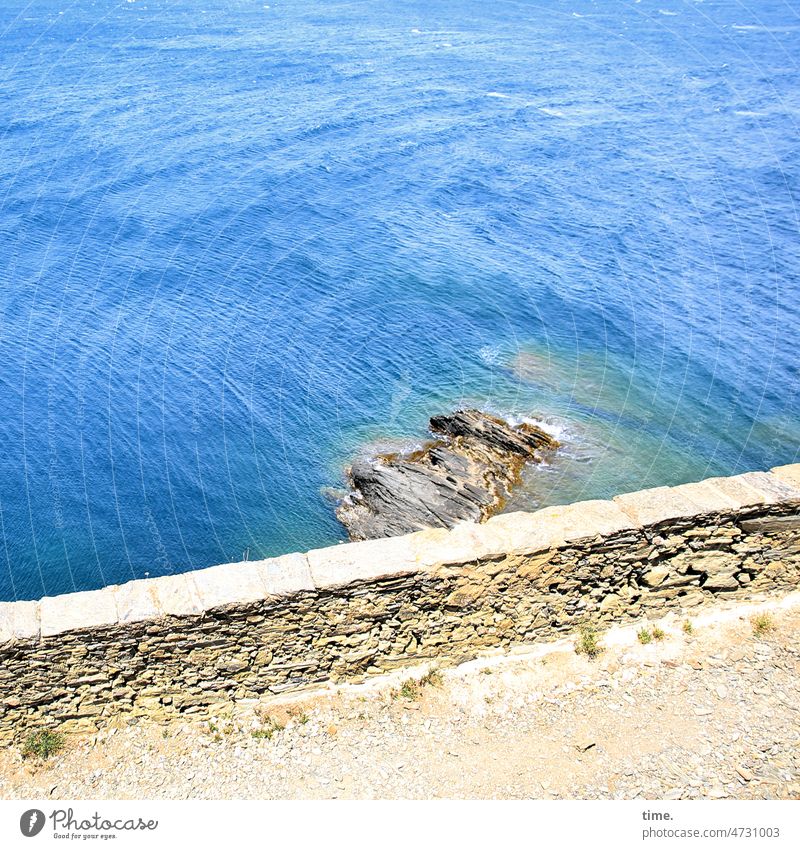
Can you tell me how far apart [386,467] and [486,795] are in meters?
12.9

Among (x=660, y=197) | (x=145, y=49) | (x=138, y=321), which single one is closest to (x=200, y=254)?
(x=138, y=321)

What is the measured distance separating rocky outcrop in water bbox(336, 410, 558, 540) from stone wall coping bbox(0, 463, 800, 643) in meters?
9.45

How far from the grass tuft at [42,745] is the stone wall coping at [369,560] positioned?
1.18 metres

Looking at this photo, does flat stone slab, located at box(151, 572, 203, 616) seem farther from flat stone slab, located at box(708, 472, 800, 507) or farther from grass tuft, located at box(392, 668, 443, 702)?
flat stone slab, located at box(708, 472, 800, 507)

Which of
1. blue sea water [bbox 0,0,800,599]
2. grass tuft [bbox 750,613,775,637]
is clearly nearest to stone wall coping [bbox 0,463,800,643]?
grass tuft [bbox 750,613,775,637]

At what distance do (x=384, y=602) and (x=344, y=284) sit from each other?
2222cm

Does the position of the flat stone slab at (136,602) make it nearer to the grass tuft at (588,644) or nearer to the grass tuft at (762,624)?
the grass tuft at (588,644)

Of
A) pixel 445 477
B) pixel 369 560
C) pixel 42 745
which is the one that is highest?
pixel 369 560

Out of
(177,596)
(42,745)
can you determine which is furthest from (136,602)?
(42,745)

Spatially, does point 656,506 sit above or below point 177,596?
below

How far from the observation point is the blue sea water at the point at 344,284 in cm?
2134

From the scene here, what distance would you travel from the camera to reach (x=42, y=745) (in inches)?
334

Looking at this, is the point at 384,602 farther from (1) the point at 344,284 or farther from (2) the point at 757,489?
(1) the point at 344,284

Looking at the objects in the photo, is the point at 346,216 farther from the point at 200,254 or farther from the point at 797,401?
the point at 797,401
